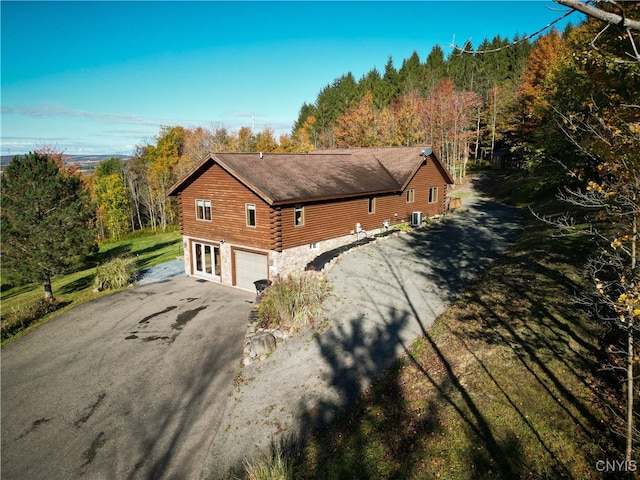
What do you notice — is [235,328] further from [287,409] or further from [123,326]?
[287,409]

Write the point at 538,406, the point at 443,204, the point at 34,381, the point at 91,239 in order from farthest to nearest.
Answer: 1. the point at 443,204
2. the point at 91,239
3. the point at 34,381
4. the point at 538,406

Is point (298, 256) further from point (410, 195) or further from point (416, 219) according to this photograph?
point (410, 195)

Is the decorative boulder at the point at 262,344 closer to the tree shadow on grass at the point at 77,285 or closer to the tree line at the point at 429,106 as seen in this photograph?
the tree shadow on grass at the point at 77,285

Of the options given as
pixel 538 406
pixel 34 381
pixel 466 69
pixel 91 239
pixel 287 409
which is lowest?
pixel 34 381

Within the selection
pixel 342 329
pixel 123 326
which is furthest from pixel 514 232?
pixel 123 326

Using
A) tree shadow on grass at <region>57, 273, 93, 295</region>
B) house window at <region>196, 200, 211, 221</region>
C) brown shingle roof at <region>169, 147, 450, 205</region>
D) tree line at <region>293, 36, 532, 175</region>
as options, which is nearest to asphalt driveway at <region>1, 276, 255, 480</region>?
house window at <region>196, 200, 211, 221</region>

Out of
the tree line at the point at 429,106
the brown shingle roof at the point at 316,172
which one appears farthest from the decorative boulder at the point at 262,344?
the tree line at the point at 429,106

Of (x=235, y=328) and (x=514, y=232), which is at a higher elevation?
(x=514, y=232)
